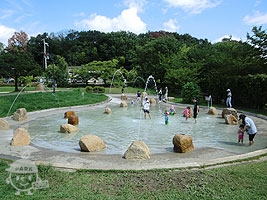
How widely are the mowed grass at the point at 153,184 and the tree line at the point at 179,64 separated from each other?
19395mm

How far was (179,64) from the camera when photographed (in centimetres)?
4147

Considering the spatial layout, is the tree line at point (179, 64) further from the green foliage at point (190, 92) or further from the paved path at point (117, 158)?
the paved path at point (117, 158)

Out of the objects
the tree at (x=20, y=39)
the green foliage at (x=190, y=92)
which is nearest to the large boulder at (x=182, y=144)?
the green foliage at (x=190, y=92)

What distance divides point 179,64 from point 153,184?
36306mm

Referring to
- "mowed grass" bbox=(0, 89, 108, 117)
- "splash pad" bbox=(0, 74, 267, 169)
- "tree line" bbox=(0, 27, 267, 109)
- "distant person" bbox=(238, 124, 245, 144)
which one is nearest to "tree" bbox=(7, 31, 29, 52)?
"tree line" bbox=(0, 27, 267, 109)

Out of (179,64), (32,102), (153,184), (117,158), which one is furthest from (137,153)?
(179,64)

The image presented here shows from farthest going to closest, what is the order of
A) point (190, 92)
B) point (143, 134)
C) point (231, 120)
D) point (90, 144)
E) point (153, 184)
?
1. point (190, 92)
2. point (231, 120)
3. point (143, 134)
4. point (90, 144)
5. point (153, 184)

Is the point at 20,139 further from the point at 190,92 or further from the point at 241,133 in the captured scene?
the point at 190,92

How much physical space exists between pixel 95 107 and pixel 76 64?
2368 inches

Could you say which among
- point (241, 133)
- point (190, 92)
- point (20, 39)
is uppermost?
point (20, 39)

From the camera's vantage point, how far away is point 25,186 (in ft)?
20.7

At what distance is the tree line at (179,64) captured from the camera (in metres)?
26.3

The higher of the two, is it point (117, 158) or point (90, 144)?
point (90, 144)

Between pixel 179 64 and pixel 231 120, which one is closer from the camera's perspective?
pixel 231 120
